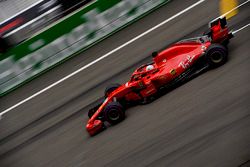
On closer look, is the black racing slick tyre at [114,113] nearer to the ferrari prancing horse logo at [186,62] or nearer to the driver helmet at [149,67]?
the driver helmet at [149,67]

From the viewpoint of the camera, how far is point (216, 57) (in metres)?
9.60

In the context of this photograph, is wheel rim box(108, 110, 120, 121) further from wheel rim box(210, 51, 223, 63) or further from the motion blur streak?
the motion blur streak

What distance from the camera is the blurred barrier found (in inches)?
582

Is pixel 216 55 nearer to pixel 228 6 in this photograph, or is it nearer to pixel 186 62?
pixel 186 62

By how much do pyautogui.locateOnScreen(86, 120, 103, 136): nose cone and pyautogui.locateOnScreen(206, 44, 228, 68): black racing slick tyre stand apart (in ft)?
10.5

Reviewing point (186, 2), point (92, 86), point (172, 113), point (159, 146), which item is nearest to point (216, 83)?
point (172, 113)

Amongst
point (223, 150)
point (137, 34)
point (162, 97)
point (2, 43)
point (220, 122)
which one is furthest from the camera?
point (2, 43)

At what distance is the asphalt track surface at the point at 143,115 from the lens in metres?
8.16

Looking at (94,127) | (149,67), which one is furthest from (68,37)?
(149,67)

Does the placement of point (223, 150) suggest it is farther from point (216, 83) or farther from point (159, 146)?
point (216, 83)

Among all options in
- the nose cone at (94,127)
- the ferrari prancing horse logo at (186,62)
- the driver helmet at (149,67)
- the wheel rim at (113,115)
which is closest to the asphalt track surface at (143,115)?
the nose cone at (94,127)

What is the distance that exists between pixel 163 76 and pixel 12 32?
8.76 m

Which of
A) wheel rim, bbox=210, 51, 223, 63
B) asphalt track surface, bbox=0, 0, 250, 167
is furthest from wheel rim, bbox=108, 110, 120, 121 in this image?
wheel rim, bbox=210, 51, 223, 63

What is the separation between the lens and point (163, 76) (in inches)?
381
